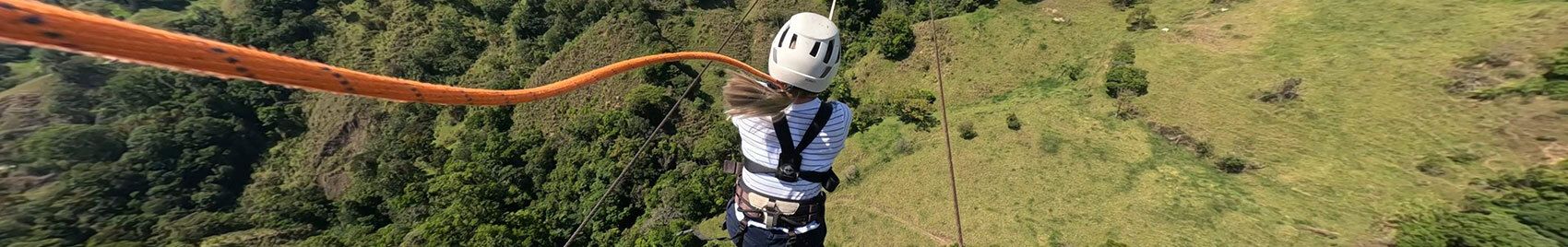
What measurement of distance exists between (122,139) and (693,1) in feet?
216

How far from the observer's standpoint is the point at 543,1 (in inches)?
2119

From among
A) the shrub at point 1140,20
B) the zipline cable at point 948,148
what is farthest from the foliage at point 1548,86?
the zipline cable at point 948,148

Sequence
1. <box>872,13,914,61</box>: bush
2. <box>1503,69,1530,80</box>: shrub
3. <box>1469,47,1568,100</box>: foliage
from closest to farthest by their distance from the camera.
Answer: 1. <box>1469,47,1568,100</box>: foliage
2. <box>1503,69,1530,80</box>: shrub
3. <box>872,13,914,61</box>: bush

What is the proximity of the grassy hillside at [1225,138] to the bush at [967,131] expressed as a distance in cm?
45

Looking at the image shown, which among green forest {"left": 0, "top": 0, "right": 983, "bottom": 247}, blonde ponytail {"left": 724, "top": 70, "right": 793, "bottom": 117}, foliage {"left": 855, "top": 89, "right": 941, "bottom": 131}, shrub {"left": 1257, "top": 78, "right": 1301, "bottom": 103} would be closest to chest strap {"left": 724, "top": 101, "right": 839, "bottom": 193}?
blonde ponytail {"left": 724, "top": 70, "right": 793, "bottom": 117}

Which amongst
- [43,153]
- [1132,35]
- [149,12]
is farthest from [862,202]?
[149,12]

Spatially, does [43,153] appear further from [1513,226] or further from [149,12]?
[1513,226]

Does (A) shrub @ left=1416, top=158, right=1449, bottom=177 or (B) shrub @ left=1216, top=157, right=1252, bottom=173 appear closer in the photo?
(A) shrub @ left=1416, top=158, right=1449, bottom=177

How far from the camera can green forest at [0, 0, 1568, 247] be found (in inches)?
703

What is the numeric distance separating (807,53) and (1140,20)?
3300cm

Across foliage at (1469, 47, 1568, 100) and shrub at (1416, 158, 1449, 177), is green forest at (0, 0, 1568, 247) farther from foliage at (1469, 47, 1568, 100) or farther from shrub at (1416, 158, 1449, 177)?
shrub at (1416, 158, 1449, 177)

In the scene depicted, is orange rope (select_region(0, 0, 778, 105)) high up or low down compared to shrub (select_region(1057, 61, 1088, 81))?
up

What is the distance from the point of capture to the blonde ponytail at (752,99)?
432 cm

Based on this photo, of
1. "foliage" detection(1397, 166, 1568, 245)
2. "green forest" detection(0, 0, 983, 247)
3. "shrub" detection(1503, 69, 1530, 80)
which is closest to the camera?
"foliage" detection(1397, 166, 1568, 245)
